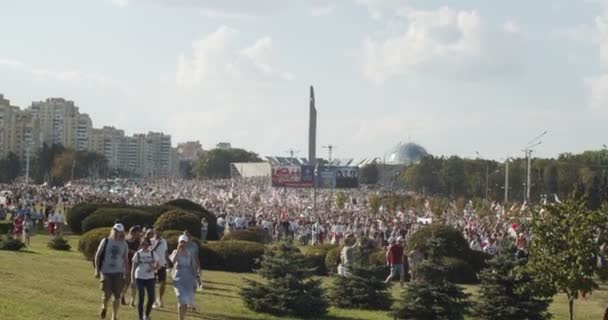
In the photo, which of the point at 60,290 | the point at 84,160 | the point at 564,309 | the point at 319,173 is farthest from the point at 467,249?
the point at 84,160

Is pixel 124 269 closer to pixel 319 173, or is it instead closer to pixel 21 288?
pixel 21 288

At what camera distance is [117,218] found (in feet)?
113

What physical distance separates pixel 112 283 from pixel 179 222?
64.2ft

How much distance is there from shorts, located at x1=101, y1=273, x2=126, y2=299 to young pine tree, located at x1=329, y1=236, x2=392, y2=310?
22.6 ft

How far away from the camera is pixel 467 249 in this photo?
2788 centimetres

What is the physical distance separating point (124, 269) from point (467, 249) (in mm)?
16403

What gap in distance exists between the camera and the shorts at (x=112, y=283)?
518 inches

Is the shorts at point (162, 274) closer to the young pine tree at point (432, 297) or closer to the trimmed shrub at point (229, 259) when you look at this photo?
the young pine tree at point (432, 297)

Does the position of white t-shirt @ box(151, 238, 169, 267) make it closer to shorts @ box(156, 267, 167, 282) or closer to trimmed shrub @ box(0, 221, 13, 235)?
shorts @ box(156, 267, 167, 282)

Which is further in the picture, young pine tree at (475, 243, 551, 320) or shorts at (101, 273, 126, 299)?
young pine tree at (475, 243, 551, 320)

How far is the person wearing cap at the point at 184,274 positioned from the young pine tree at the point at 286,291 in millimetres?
3221

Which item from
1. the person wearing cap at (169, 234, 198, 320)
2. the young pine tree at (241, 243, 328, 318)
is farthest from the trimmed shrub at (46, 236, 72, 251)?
the person wearing cap at (169, 234, 198, 320)

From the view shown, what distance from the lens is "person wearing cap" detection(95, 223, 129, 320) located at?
42.8 feet

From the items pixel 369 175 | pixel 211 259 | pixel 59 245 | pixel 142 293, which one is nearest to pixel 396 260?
pixel 211 259
